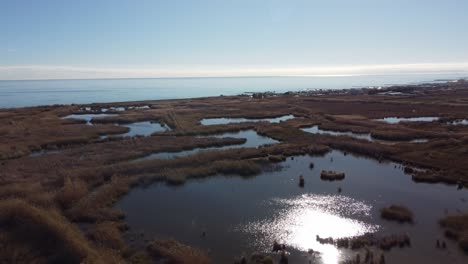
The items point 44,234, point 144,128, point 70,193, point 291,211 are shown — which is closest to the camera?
point 44,234

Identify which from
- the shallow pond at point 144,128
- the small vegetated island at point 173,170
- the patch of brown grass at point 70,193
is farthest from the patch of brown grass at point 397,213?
the shallow pond at point 144,128

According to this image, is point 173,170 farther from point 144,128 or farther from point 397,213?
point 144,128

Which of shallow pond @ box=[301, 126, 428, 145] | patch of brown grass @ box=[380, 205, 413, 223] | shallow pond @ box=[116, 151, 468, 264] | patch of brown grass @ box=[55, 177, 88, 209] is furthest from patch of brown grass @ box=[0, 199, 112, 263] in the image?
shallow pond @ box=[301, 126, 428, 145]

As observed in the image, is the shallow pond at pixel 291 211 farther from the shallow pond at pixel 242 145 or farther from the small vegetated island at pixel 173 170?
the shallow pond at pixel 242 145

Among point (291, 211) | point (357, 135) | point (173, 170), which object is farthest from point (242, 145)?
point (291, 211)

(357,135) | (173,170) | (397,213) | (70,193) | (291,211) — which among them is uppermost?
(70,193)

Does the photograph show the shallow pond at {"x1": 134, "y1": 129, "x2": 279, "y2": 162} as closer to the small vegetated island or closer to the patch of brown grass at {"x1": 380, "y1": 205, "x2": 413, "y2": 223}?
the small vegetated island
